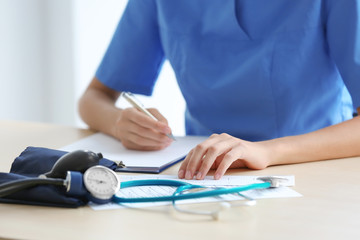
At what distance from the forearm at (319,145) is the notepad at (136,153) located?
0.21m

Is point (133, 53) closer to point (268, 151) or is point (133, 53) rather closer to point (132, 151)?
point (132, 151)

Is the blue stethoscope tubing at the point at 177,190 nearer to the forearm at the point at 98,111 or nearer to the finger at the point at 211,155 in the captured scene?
the finger at the point at 211,155

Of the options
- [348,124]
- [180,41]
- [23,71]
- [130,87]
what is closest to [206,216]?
[348,124]

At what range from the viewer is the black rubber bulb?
2.93 ft

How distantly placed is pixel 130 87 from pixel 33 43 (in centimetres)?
165

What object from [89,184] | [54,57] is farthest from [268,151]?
[54,57]

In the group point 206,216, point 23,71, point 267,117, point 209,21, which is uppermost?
point 23,71

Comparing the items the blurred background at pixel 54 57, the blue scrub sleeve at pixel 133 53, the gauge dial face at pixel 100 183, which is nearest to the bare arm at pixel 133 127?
the blue scrub sleeve at pixel 133 53

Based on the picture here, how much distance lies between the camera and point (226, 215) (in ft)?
2.69

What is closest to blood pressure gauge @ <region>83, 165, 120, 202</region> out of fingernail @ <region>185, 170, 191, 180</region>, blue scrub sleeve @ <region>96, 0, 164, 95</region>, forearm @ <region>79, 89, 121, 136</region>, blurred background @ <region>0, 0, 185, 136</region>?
fingernail @ <region>185, 170, 191, 180</region>

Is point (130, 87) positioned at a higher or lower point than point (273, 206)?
higher

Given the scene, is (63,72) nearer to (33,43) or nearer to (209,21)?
(33,43)

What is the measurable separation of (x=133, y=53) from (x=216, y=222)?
0.91 m

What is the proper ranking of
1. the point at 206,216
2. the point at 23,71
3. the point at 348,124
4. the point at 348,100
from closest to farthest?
the point at 206,216 < the point at 348,124 < the point at 348,100 < the point at 23,71
